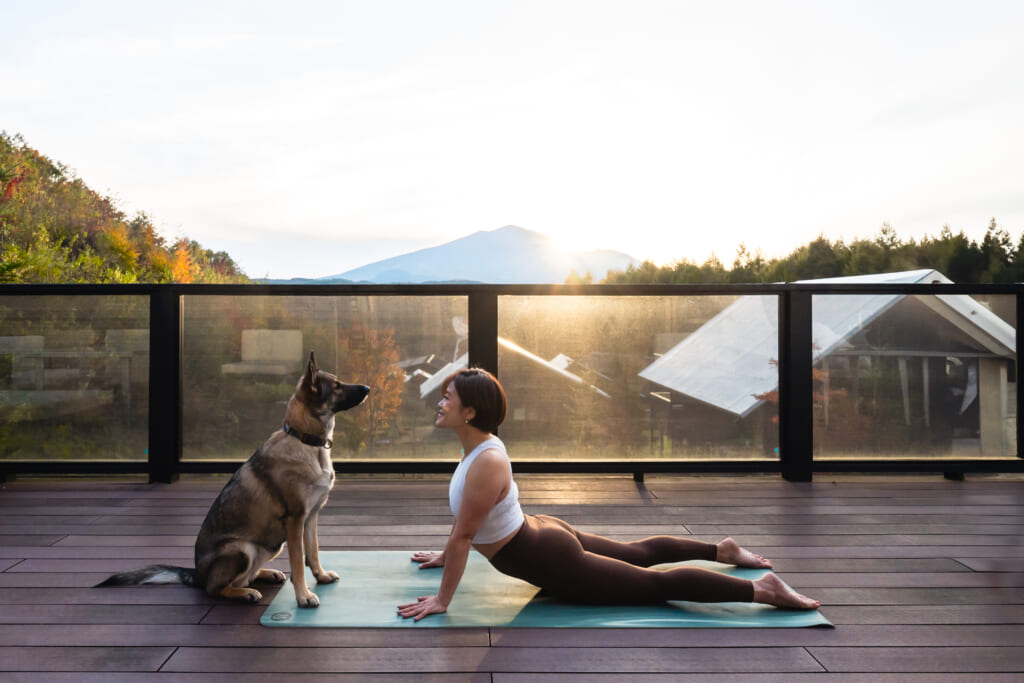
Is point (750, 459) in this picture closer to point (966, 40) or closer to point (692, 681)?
point (692, 681)

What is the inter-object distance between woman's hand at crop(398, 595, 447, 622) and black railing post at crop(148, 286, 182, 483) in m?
3.28

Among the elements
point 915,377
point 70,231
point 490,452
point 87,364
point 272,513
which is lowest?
point 272,513

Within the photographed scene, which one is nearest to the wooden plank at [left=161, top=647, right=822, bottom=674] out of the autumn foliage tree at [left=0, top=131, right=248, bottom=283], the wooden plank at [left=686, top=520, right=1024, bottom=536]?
the wooden plank at [left=686, top=520, right=1024, bottom=536]

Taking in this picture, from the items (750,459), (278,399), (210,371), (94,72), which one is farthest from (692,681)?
(94,72)

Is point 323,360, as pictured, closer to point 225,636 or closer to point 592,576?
point 225,636

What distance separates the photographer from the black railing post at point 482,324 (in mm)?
5082

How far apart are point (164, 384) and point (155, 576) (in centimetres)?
254

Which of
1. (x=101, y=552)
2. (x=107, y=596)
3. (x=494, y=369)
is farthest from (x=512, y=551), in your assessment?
(x=494, y=369)

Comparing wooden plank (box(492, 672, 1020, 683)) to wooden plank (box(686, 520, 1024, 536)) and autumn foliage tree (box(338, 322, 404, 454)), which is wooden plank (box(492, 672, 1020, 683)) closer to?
wooden plank (box(686, 520, 1024, 536))

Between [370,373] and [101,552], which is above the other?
[370,373]

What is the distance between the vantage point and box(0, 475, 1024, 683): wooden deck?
214cm

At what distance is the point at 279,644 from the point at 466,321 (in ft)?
10.2

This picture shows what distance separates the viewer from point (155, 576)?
281cm

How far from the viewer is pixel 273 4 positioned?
9.71m
